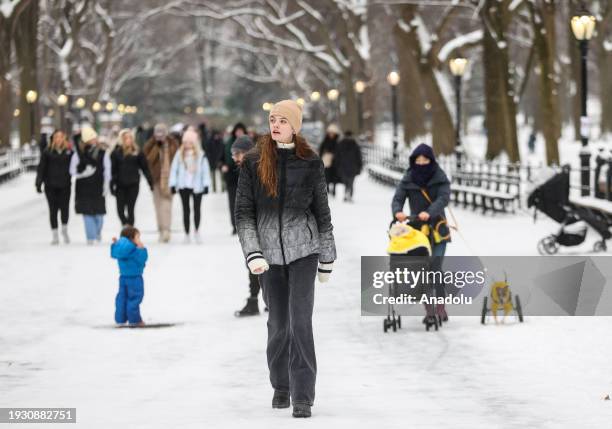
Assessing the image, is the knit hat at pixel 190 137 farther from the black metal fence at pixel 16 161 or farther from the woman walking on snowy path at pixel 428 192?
the black metal fence at pixel 16 161

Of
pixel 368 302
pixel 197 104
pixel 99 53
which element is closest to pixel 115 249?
pixel 368 302

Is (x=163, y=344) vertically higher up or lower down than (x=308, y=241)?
lower down

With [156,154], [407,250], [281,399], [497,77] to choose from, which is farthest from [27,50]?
[281,399]

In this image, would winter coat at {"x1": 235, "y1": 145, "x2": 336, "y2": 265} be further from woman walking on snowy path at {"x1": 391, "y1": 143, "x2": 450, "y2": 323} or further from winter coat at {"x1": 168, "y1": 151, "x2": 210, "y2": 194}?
winter coat at {"x1": 168, "y1": 151, "x2": 210, "y2": 194}

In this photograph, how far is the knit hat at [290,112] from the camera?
7.95 m

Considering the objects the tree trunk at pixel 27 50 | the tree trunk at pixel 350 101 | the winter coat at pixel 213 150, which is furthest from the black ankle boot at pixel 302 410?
the tree trunk at pixel 350 101

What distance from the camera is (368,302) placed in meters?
12.9

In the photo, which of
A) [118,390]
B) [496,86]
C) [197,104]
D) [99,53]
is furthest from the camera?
[197,104]

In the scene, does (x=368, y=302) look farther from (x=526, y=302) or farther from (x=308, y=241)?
(x=308, y=241)

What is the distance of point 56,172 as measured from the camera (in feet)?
67.8

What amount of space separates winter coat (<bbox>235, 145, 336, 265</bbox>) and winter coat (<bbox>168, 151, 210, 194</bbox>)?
502 inches

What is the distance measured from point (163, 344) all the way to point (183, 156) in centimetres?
917

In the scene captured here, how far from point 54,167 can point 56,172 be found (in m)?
0.07

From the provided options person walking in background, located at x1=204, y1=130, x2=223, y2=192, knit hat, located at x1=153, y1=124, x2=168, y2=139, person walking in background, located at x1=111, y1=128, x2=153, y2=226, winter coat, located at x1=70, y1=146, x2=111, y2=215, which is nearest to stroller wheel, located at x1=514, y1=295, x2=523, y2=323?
person walking in background, located at x1=111, y1=128, x2=153, y2=226
